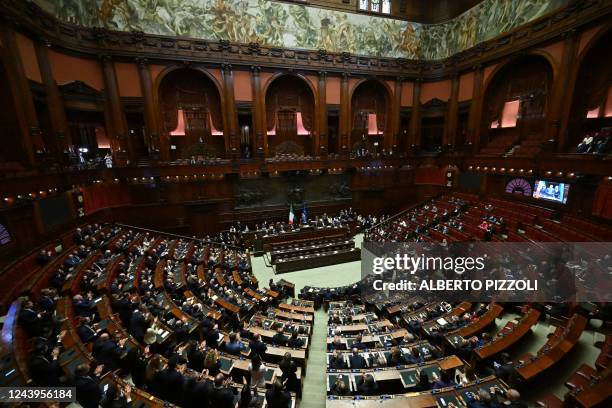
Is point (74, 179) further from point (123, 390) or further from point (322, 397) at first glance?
point (322, 397)

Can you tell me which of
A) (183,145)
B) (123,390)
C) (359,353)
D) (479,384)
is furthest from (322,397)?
(183,145)

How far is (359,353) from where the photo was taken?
5.46 meters

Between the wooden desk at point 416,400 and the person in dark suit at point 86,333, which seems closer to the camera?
the wooden desk at point 416,400

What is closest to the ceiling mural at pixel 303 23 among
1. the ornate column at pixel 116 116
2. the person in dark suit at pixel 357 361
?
the ornate column at pixel 116 116

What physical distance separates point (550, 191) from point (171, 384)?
16129 millimetres

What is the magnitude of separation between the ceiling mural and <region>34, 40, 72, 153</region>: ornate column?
2.09 meters

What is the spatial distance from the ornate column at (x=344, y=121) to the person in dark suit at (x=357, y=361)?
15.1 m

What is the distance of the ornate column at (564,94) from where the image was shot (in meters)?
12.2

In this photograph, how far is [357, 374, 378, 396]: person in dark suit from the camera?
176 inches

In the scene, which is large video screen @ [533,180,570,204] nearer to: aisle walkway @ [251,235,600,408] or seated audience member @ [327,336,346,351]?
aisle walkway @ [251,235,600,408]

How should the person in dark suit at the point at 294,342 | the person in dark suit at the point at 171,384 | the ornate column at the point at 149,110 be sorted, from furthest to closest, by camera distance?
the ornate column at the point at 149,110 → the person in dark suit at the point at 294,342 → the person in dark suit at the point at 171,384

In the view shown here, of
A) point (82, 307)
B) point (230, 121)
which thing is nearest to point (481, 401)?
point (82, 307)

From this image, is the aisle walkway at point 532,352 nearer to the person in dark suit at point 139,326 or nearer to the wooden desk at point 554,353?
the wooden desk at point 554,353

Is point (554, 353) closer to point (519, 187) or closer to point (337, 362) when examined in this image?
point (337, 362)
